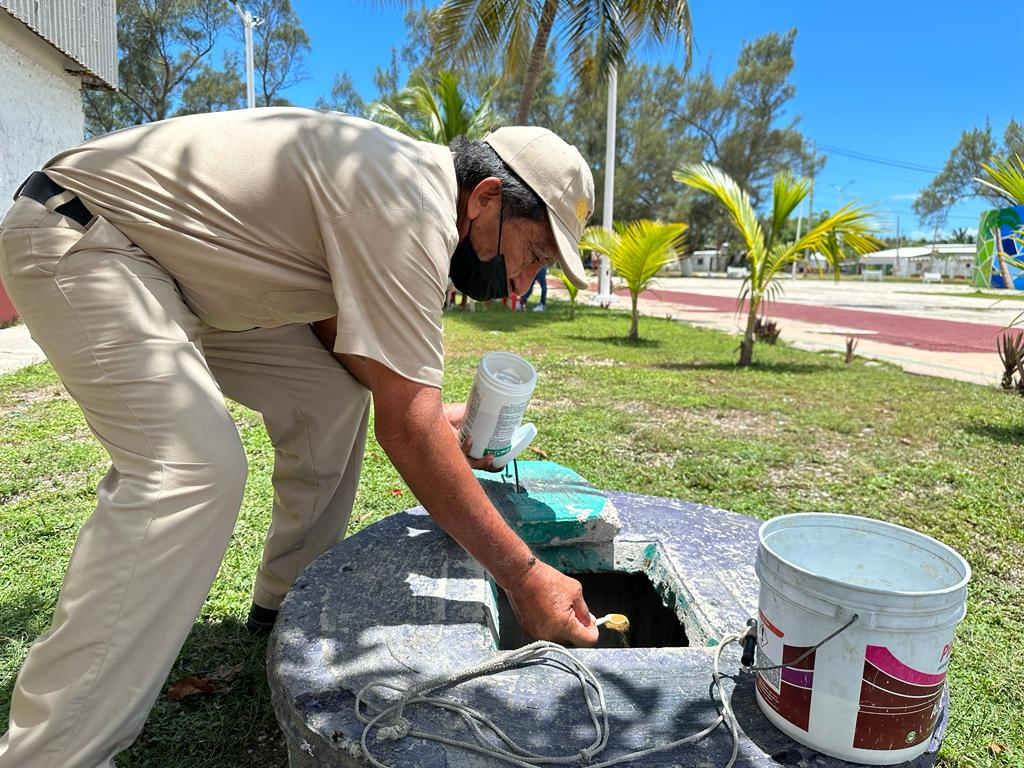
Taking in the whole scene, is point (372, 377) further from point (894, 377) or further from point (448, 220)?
point (894, 377)

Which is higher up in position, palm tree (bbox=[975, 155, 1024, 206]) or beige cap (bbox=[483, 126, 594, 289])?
palm tree (bbox=[975, 155, 1024, 206])

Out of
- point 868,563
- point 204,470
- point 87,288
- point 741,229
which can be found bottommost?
point 868,563

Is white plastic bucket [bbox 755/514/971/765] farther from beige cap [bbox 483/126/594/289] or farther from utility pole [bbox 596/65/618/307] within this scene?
utility pole [bbox 596/65/618/307]

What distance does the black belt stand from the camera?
58.1 inches

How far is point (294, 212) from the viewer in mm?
1507

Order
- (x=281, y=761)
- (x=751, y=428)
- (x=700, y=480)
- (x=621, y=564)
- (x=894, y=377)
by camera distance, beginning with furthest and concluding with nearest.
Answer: (x=894, y=377)
(x=751, y=428)
(x=700, y=480)
(x=621, y=564)
(x=281, y=761)

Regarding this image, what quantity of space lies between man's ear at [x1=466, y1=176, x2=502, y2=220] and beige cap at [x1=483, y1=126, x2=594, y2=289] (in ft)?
0.21

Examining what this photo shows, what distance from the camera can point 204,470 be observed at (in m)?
1.37

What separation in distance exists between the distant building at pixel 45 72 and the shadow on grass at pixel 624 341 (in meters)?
7.21

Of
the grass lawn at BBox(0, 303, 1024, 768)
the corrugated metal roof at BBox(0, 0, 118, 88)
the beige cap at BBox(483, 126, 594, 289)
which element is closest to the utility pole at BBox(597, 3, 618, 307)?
the grass lawn at BBox(0, 303, 1024, 768)

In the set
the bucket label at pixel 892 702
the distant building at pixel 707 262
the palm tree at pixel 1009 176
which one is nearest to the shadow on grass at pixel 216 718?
the bucket label at pixel 892 702

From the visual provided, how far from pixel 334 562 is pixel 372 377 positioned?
58cm

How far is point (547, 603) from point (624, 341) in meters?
8.89

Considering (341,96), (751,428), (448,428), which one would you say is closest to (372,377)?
(448,428)
